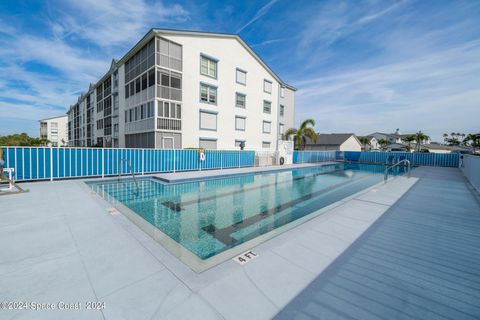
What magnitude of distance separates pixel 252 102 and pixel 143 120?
12.0 meters

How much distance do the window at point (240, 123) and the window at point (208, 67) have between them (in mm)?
5000

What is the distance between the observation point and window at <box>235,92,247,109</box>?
21.6 metres

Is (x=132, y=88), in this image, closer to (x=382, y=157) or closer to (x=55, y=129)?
(x=382, y=157)

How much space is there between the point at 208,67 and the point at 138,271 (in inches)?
775

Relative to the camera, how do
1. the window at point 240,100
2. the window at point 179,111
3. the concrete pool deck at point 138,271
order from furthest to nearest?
1. the window at point 240,100
2. the window at point 179,111
3. the concrete pool deck at point 138,271

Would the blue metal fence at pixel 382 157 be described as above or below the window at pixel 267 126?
below

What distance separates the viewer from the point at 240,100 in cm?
2203

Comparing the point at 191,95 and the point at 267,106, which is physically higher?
the point at 267,106

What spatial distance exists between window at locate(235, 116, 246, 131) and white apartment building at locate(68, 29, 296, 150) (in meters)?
0.02

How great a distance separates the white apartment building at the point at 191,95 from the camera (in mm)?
16500

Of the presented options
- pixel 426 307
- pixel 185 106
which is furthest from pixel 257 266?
pixel 185 106

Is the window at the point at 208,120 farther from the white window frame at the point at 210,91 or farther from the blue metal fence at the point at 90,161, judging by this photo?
the blue metal fence at the point at 90,161

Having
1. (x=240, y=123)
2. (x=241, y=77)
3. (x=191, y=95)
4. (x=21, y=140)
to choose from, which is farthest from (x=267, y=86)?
(x=21, y=140)

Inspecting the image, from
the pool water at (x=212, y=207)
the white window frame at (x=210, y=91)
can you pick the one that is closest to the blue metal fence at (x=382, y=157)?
the white window frame at (x=210, y=91)
